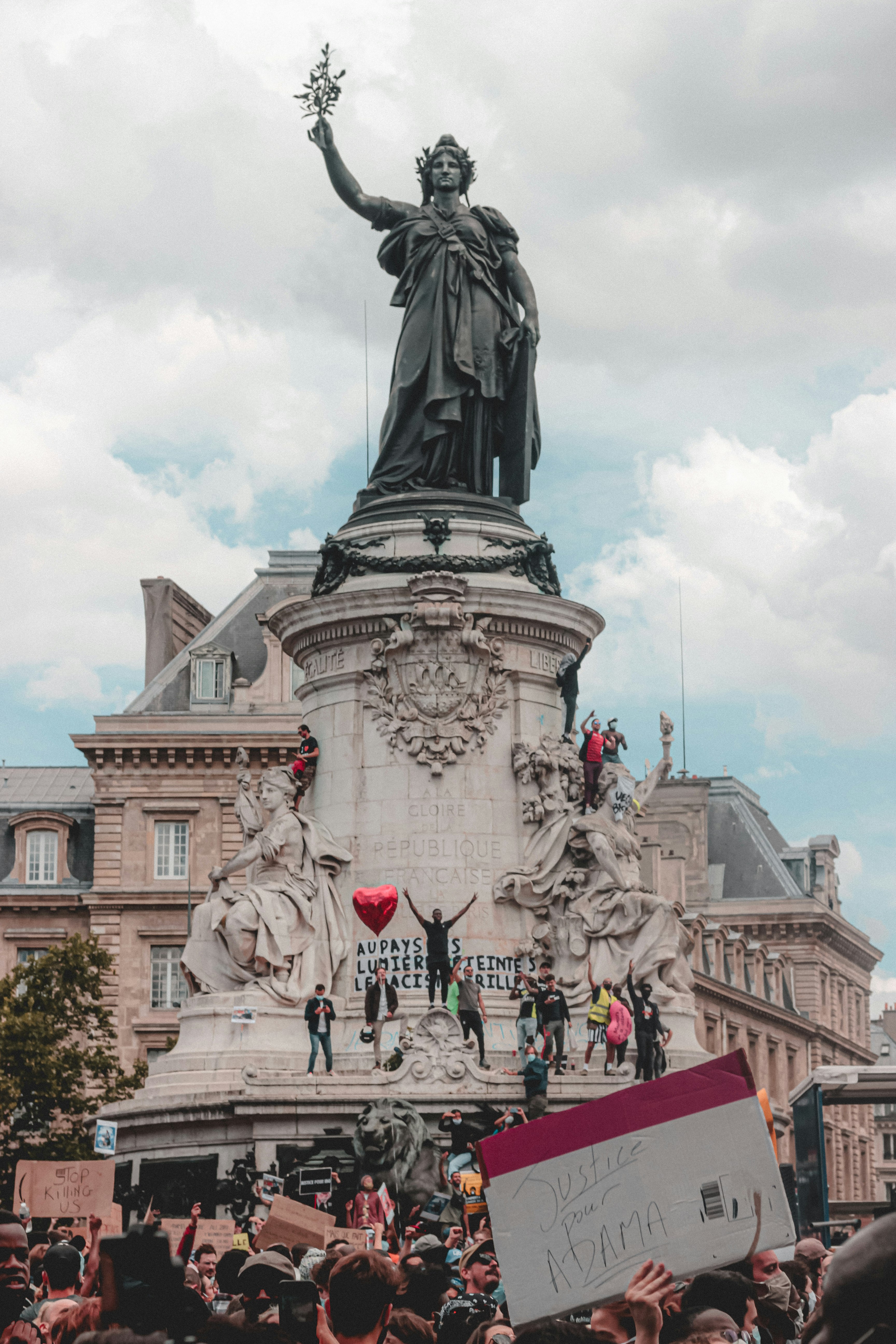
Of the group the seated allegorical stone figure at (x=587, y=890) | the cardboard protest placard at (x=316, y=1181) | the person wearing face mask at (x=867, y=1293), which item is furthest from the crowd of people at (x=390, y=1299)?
the seated allegorical stone figure at (x=587, y=890)

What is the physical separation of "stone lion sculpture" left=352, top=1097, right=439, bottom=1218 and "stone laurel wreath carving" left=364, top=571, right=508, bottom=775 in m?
5.71

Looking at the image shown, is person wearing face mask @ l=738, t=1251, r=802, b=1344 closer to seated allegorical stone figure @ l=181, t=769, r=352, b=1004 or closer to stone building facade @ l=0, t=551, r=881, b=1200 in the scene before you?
seated allegorical stone figure @ l=181, t=769, r=352, b=1004

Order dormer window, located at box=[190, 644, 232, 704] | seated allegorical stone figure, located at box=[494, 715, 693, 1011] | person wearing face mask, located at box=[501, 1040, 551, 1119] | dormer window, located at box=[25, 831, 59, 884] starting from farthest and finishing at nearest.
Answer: dormer window, located at box=[25, 831, 59, 884] → dormer window, located at box=[190, 644, 232, 704] → seated allegorical stone figure, located at box=[494, 715, 693, 1011] → person wearing face mask, located at box=[501, 1040, 551, 1119]

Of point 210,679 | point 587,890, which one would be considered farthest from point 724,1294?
point 210,679

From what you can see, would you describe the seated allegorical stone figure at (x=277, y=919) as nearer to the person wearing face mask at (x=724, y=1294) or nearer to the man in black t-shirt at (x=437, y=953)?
the man in black t-shirt at (x=437, y=953)

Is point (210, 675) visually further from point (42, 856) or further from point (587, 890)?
point (587, 890)

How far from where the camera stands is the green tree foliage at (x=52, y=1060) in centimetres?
4456

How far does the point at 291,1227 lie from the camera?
1647 centimetres

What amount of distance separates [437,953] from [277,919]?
227 centimetres

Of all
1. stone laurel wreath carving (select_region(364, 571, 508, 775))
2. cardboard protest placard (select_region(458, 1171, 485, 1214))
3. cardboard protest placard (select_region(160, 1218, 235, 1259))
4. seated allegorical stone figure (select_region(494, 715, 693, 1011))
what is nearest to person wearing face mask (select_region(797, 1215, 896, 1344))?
cardboard protest placard (select_region(160, 1218, 235, 1259))

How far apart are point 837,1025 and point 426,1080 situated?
61937 millimetres

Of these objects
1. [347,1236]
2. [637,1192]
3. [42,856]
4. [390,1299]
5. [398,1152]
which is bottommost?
[347,1236]

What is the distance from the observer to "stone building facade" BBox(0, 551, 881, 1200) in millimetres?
58375

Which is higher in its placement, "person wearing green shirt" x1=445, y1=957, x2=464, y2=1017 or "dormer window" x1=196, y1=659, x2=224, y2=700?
"dormer window" x1=196, y1=659, x2=224, y2=700
